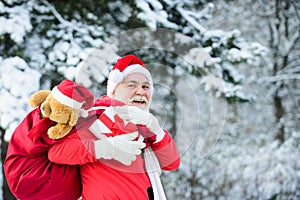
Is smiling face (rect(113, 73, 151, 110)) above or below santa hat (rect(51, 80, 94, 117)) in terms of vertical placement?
above

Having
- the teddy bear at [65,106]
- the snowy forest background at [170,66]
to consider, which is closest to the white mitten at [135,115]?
the teddy bear at [65,106]

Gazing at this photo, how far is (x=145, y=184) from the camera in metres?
1.24

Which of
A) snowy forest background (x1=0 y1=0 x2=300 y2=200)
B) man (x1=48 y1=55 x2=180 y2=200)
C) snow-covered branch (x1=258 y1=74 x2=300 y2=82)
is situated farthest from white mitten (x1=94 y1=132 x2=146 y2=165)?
snow-covered branch (x1=258 y1=74 x2=300 y2=82)

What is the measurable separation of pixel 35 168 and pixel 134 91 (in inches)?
13.7

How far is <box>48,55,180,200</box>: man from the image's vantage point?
44.9 inches

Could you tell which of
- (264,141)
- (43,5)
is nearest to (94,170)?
(43,5)

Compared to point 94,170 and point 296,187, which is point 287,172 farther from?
point 94,170

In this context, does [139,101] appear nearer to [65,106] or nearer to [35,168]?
[65,106]

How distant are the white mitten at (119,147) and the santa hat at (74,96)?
0.35 feet

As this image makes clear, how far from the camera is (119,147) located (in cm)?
115

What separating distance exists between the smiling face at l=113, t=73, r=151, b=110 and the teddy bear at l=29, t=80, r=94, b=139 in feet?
0.28

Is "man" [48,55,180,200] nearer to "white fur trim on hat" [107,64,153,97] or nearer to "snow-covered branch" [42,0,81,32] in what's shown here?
"white fur trim on hat" [107,64,153,97]

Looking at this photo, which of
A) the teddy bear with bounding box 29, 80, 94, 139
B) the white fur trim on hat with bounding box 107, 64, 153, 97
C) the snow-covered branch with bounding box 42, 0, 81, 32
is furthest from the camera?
the snow-covered branch with bounding box 42, 0, 81, 32

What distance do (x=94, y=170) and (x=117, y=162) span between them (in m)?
0.07
